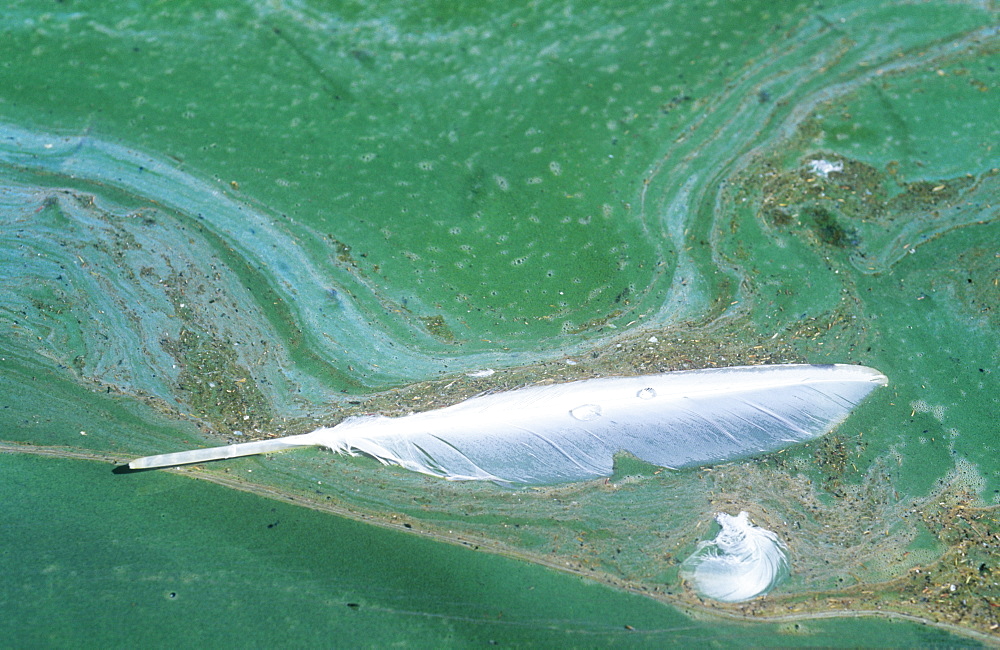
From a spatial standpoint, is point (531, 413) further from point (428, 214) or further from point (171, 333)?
point (171, 333)

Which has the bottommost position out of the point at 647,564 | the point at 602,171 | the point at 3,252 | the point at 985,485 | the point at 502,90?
the point at 647,564

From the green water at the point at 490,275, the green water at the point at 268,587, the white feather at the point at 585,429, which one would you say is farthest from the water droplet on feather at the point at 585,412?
the green water at the point at 268,587

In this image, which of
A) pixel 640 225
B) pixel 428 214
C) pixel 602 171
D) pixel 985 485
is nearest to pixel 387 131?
pixel 428 214

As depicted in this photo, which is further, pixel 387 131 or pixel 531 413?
pixel 387 131

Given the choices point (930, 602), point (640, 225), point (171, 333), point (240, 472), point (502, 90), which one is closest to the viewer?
point (930, 602)

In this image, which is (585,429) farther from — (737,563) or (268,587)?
(268,587)

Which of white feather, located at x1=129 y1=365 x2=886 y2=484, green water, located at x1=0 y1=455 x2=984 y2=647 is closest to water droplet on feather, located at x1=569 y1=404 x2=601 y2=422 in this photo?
white feather, located at x1=129 y1=365 x2=886 y2=484
